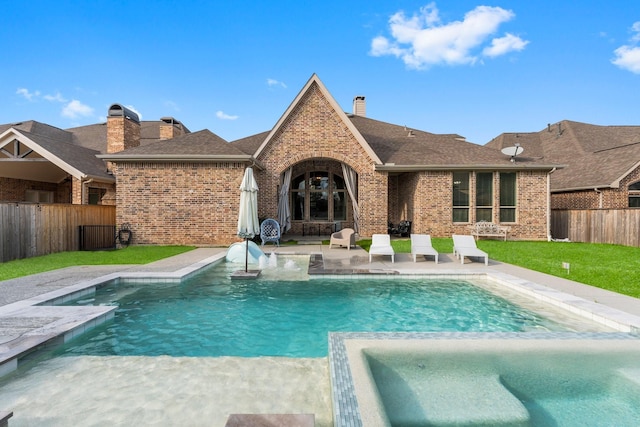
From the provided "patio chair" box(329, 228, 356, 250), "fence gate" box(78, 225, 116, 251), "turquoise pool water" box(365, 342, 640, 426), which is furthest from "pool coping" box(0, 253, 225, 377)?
"fence gate" box(78, 225, 116, 251)

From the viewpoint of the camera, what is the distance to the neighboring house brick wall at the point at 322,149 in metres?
14.4

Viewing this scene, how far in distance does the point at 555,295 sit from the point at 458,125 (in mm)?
21062

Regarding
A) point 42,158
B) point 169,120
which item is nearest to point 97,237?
point 42,158

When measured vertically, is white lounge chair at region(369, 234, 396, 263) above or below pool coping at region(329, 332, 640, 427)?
above

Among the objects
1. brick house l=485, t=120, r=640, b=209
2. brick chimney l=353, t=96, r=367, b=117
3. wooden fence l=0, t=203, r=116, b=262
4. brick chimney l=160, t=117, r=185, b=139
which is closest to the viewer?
wooden fence l=0, t=203, r=116, b=262

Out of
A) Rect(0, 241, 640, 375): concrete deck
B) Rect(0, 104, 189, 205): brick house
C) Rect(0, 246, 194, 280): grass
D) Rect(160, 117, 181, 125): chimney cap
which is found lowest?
Rect(0, 246, 194, 280): grass

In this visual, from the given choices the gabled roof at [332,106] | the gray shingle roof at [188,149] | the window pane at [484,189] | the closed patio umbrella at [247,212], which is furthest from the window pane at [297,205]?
the closed patio umbrella at [247,212]

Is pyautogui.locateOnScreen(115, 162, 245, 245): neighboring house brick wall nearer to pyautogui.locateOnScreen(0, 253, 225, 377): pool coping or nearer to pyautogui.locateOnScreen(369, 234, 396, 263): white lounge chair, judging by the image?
pyautogui.locateOnScreen(0, 253, 225, 377): pool coping

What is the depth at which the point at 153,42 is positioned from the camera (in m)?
16.3

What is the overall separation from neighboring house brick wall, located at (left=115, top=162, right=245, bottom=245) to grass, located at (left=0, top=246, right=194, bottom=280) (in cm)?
99

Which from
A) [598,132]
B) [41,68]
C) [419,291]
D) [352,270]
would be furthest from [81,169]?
[598,132]

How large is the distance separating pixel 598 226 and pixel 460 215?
6009 mm

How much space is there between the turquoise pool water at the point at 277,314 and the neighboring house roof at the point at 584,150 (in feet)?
50.6

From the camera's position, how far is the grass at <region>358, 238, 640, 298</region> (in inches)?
269
